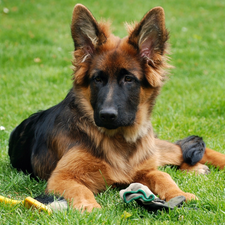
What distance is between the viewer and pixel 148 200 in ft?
10.5

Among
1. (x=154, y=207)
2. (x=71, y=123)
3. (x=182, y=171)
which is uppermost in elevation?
(x=71, y=123)

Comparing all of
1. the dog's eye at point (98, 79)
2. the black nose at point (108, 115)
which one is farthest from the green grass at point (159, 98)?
the dog's eye at point (98, 79)

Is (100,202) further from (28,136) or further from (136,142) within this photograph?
(28,136)

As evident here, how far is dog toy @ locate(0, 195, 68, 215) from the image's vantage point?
313cm

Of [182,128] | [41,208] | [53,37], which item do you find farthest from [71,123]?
[53,37]

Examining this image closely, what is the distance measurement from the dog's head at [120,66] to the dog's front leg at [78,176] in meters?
0.43

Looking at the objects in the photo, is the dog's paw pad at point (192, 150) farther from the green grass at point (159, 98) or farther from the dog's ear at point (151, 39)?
the dog's ear at point (151, 39)

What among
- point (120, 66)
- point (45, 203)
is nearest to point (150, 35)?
point (120, 66)

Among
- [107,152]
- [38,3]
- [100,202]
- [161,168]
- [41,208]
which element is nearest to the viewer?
[41,208]

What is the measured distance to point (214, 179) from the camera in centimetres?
419

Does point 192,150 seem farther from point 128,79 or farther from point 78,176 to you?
A: point 78,176

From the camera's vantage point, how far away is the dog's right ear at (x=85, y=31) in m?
4.07

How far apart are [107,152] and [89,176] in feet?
1.20

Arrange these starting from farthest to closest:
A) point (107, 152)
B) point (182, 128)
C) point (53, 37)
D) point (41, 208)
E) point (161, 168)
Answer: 1. point (53, 37)
2. point (182, 128)
3. point (161, 168)
4. point (107, 152)
5. point (41, 208)
